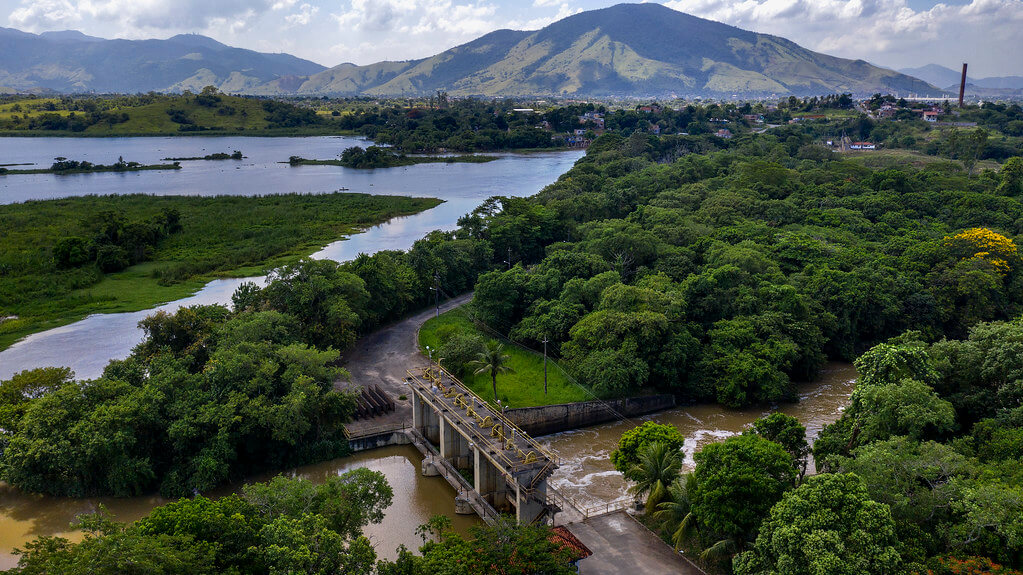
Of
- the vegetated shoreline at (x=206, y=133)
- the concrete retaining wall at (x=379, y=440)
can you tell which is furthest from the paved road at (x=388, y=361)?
the vegetated shoreline at (x=206, y=133)

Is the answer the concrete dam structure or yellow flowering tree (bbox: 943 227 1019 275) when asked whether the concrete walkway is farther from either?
yellow flowering tree (bbox: 943 227 1019 275)

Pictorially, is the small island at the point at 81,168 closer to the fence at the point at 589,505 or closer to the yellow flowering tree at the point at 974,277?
the fence at the point at 589,505

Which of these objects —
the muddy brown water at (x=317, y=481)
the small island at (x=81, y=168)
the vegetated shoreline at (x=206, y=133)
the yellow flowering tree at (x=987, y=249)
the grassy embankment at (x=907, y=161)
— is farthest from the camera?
the vegetated shoreline at (x=206, y=133)

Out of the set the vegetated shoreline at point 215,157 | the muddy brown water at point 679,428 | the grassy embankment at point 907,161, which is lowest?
the muddy brown water at point 679,428

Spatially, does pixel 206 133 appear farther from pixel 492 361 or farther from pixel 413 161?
pixel 492 361

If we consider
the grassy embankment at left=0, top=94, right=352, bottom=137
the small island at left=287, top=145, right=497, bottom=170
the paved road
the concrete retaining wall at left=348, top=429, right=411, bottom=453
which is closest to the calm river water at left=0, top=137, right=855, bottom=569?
the concrete retaining wall at left=348, top=429, right=411, bottom=453

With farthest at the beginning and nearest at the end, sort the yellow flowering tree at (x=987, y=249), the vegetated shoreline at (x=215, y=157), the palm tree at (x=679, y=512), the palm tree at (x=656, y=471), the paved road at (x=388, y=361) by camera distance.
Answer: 1. the vegetated shoreline at (x=215, y=157)
2. the yellow flowering tree at (x=987, y=249)
3. the paved road at (x=388, y=361)
4. the palm tree at (x=656, y=471)
5. the palm tree at (x=679, y=512)

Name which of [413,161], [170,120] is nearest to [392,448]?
[413,161]
